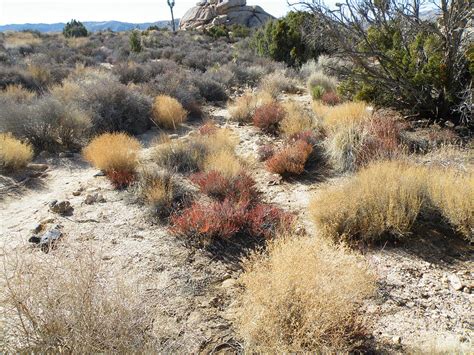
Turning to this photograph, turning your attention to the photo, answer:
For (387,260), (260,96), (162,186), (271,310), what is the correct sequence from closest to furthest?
(271,310) < (387,260) < (162,186) < (260,96)

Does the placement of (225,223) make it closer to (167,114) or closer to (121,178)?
(121,178)

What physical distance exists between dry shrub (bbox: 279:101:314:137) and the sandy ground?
173 centimetres

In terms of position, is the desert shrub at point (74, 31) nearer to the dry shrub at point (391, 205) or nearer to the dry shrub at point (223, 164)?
the dry shrub at point (223, 164)

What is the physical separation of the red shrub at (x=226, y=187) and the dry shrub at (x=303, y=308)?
81.1 inches

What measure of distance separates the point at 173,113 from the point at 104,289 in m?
6.41

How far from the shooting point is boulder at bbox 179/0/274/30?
3559cm

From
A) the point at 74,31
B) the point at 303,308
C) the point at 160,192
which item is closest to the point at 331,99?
the point at 160,192

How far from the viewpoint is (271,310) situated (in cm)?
247

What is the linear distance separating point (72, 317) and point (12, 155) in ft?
15.7

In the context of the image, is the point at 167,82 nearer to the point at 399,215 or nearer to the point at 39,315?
the point at 399,215

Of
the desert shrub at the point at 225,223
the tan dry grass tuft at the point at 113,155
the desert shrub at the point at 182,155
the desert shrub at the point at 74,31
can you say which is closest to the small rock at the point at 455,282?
the desert shrub at the point at 225,223

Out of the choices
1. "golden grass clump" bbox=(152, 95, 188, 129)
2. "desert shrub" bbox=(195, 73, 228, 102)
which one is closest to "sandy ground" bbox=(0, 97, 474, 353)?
"golden grass clump" bbox=(152, 95, 188, 129)

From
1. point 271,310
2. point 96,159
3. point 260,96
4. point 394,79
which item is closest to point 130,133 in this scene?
point 96,159

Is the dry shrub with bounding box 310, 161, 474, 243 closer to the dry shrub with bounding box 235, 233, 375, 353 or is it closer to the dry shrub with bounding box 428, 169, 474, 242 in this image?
the dry shrub with bounding box 428, 169, 474, 242
